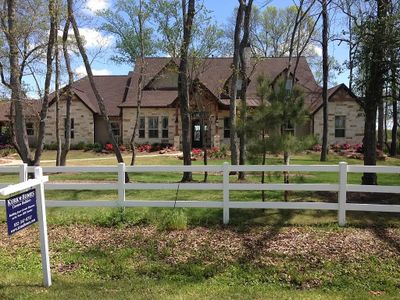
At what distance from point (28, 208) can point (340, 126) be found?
1213 inches

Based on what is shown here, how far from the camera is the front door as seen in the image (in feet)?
113

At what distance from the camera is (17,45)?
16312 mm

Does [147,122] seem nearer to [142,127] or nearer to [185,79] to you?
[142,127]

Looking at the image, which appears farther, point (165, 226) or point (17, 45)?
point (17, 45)

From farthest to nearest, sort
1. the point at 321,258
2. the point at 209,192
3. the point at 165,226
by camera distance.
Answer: the point at 209,192
the point at 165,226
the point at 321,258

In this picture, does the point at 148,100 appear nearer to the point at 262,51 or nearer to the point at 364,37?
the point at 262,51

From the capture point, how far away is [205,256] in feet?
23.0

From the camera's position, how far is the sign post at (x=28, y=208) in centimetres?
517

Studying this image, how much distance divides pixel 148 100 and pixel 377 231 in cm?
2827

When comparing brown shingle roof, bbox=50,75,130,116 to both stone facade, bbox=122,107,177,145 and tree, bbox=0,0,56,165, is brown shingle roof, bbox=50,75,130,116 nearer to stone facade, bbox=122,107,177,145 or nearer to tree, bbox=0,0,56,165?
stone facade, bbox=122,107,177,145

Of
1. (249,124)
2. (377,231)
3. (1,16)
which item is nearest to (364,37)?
(249,124)

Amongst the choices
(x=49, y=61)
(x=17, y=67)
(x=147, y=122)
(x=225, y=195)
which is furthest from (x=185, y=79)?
(x=147, y=122)

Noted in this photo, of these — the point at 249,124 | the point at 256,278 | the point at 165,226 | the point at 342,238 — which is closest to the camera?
the point at 256,278

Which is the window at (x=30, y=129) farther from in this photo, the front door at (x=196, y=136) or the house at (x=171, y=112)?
the front door at (x=196, y=136)
